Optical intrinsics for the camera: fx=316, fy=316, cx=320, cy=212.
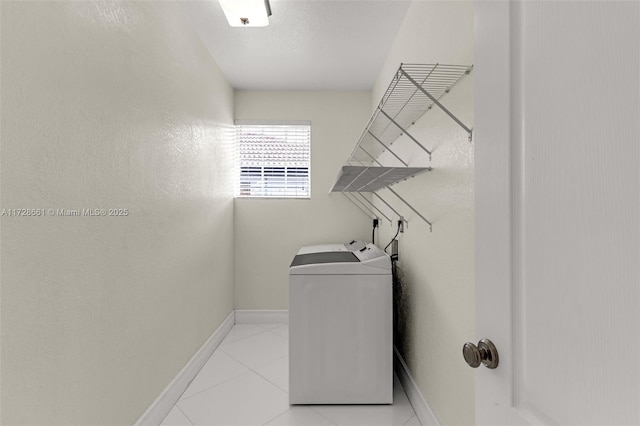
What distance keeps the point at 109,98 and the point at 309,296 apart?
4.72 ft

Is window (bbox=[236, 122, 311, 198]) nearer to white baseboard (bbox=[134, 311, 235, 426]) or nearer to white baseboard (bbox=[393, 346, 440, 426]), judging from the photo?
white baseboard (bbox=[134, 311, 235, 426])

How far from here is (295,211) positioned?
335 centimetres

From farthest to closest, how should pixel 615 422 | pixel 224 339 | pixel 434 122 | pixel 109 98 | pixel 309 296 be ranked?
pixel 224 339
pixel 309 296
pixel 434 122
pixel 109 98
pixel 615 422

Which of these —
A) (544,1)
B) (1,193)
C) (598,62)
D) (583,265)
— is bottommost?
(583,265)

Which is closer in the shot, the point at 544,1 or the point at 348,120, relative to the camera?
the point at 544,1

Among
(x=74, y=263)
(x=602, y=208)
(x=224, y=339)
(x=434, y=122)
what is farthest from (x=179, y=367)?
(x=602, y=208)

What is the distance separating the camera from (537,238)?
0.55 meters

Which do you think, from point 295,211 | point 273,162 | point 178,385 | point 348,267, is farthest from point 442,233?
point 273,162

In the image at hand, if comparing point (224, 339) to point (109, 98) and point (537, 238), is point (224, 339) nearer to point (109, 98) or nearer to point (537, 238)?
point (109, 98)

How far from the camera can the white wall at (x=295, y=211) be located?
332cm

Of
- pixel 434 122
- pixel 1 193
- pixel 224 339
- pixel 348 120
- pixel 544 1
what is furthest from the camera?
pixel 348 120

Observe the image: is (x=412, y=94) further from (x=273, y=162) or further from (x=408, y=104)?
(x=273, y=162)

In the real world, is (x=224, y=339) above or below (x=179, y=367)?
below

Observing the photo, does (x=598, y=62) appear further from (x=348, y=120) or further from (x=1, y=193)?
(x=348, y=120)
